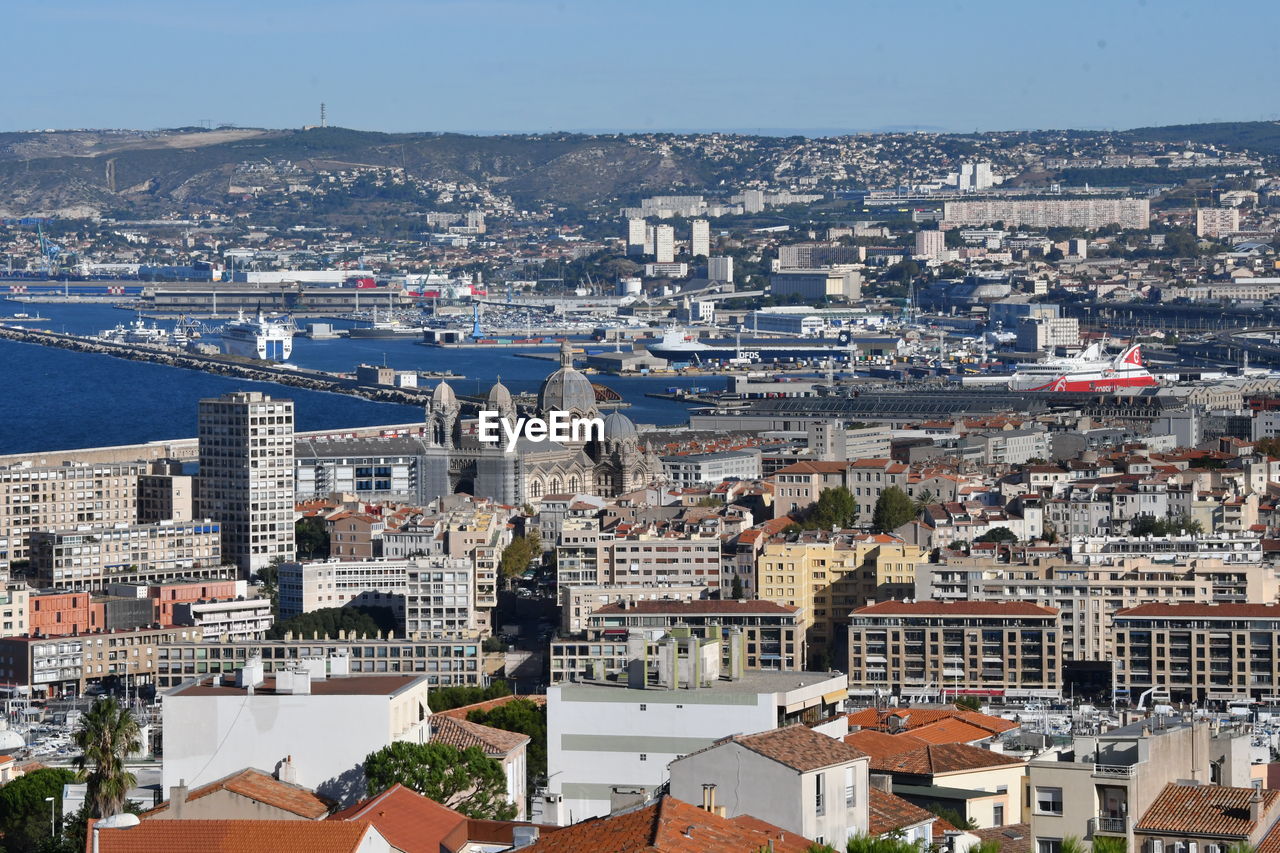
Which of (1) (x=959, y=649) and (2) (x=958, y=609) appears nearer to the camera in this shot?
(1) (x=959, y=649)

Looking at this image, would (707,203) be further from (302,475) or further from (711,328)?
(302,475)

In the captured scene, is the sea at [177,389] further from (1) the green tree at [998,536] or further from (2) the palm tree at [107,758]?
(2) the palm tree at [107,758]

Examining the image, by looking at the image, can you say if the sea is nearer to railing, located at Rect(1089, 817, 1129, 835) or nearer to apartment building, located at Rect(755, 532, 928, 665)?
apartment building, located at Rect(755, 532, 928, 665)

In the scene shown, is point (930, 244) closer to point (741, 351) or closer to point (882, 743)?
point (741, 351)

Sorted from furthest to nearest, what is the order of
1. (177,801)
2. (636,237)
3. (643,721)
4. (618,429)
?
(636,237), (618,429), (643,721), (177,801)

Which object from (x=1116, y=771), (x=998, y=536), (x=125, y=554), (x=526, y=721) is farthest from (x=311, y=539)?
(x=1116, y=771)

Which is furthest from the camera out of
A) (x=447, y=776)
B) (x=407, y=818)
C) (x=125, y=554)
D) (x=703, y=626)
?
(x=125, y=554)

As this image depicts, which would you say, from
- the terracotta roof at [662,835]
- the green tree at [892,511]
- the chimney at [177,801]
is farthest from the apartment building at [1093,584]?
the terracotta roof at [662,835]

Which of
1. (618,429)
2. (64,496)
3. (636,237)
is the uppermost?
(636,237)
